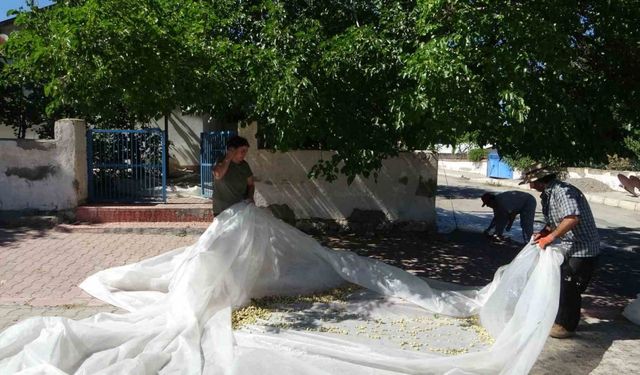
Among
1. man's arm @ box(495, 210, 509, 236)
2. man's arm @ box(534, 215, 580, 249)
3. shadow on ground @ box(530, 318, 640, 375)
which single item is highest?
man's arm @ box(534, 215, 580, 249)

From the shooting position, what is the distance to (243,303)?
191 inches

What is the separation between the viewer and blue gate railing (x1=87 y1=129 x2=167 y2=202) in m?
9.16

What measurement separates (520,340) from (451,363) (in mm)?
566

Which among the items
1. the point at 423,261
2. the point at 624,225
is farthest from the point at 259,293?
the point at 624,225

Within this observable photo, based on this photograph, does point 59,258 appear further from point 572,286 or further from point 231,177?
point 572,286

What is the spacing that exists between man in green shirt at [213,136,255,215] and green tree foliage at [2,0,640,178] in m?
0.40

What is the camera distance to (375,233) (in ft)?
30.0

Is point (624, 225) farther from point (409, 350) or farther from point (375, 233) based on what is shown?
point (409, 350)

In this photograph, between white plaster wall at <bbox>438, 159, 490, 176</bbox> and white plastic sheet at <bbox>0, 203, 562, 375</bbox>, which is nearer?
white plastic sheet at <bbox>0, 203, 562, 375</bbox>

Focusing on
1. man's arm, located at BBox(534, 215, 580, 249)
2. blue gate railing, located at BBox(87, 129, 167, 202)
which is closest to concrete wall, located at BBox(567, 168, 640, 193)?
blue gate railing, located at BBox(87, 129, 167, 202)

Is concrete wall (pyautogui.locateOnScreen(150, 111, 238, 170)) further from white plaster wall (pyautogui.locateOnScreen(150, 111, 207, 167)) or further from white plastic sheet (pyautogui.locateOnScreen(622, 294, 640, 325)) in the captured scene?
white plastic sheet (pyautogui.locateOnScreen(622, 294, 640, 325))

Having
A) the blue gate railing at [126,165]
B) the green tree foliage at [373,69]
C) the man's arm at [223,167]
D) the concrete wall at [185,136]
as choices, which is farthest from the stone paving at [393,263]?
the concrete wall at [185,136]

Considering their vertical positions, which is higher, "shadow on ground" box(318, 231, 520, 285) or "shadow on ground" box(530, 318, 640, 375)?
"shadow on ground" box(318, 231, 520, 285)

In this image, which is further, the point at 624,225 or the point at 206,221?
the point at 624,225
